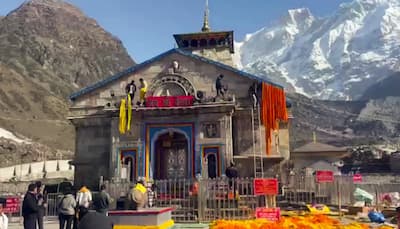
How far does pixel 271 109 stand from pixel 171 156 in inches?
257

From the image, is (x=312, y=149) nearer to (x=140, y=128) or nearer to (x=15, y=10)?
(x=140, y=128)

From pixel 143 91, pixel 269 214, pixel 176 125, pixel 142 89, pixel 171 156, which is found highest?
pixel 142 89

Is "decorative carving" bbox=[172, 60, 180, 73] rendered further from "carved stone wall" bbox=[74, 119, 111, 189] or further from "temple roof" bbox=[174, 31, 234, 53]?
"temple roof" bbox=[174, 31, 234, 53]

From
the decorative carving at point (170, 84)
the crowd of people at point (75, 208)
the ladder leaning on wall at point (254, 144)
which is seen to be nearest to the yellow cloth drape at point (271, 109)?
the ladder leaning on wall at point (254, 144)

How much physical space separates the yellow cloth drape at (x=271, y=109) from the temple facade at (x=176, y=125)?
3.1 inches

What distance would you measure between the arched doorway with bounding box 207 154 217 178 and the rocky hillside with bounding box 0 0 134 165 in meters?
47.4

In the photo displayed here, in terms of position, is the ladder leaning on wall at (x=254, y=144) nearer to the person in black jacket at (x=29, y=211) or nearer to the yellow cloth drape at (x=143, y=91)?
the yellow cloth drape at (x=143, y=91)

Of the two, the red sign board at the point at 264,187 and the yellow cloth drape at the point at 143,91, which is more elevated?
the yellow cloth drape at the point at 143,91

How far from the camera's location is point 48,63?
413 feet

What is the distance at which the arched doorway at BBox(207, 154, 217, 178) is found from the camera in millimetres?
23594

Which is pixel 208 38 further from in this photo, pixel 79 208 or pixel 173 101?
pixel 79 208

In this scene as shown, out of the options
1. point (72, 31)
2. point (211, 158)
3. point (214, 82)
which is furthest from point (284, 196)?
point (72, 31)

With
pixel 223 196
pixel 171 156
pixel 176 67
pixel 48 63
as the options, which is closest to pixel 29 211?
pixel 223 196

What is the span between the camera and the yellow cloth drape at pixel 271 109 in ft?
79.7
